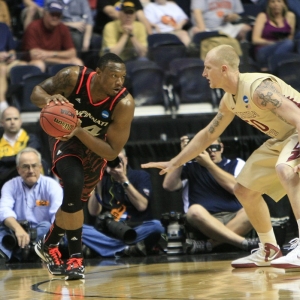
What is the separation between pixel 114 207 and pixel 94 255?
55 cm

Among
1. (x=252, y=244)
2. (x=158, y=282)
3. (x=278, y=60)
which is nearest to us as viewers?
(x=158, y=282)

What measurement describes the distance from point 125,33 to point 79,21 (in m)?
1.06

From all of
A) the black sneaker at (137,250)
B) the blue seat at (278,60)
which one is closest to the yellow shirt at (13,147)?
the black sneaker at (137,250)

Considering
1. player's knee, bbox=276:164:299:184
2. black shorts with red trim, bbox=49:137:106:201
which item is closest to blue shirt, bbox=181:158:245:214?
black shorts with red trim, bbox=49:137:106:201

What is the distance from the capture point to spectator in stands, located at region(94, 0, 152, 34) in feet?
33.8

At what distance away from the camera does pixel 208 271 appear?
542 centimetres

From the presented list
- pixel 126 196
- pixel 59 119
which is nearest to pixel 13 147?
pixel 126 196

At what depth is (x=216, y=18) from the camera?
1055 centimetres

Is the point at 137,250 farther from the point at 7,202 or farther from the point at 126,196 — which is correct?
the point at 7,202

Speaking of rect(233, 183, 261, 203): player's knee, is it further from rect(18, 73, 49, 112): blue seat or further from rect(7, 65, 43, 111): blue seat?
rect(7, 65, 43, 111): blue seat

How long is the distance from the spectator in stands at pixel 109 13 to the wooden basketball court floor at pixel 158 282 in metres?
4.70

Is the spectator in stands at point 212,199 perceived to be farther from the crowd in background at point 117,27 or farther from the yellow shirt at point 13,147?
the crowd in background at point 117,27

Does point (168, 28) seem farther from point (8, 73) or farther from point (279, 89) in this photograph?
point (279, 89)

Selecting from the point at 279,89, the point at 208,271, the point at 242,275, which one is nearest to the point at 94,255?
the point at 208,271
